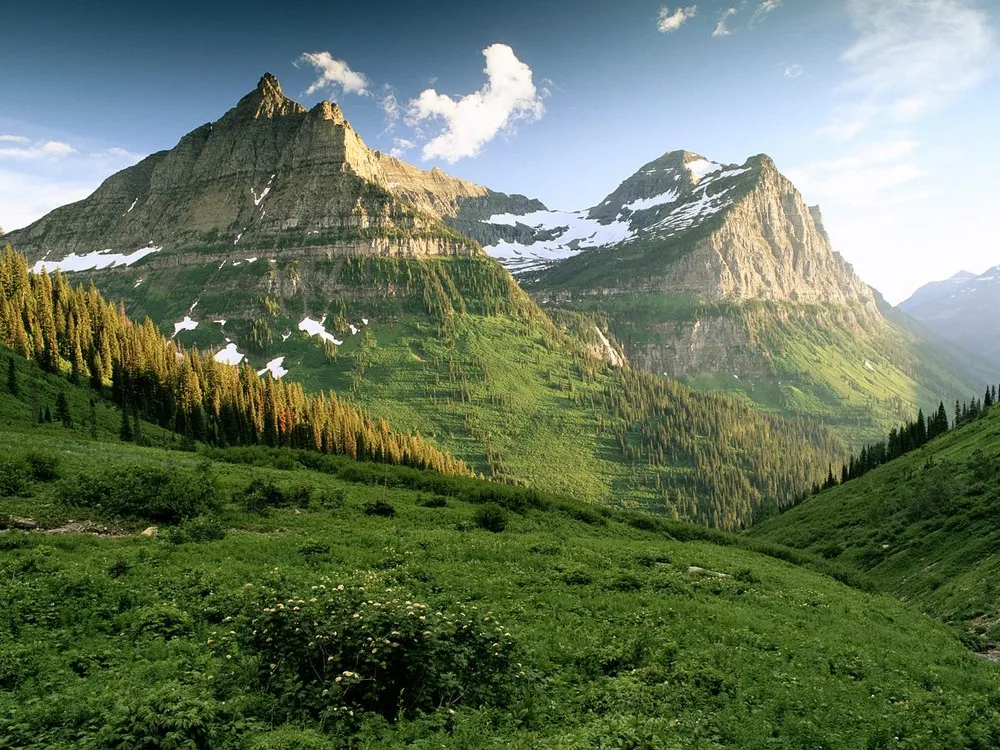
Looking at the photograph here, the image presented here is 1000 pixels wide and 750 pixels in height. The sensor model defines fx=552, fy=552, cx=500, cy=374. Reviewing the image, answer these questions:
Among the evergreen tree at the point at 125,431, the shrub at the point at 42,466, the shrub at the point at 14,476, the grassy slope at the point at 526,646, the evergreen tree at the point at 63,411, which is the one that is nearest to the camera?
the grassy slope at the point at 526,646

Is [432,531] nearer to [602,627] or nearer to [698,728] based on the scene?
[602,627]

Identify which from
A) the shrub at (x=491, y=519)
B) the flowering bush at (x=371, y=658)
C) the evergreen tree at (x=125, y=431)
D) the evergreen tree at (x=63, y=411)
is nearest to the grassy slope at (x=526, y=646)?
the flowering bush at (x=371, y=658)

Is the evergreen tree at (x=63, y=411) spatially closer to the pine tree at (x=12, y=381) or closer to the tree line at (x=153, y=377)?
the pine tree at (x=12, y=381)

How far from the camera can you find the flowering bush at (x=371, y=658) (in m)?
13.9

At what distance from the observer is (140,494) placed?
30.0 meters

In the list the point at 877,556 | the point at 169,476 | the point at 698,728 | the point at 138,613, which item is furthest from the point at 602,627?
the point at 877,556

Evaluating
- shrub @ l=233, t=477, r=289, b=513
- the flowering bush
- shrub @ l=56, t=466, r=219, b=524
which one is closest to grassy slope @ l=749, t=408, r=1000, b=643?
the flowering bush

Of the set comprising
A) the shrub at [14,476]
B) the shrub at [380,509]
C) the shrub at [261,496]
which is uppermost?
the shrub at [14,476]

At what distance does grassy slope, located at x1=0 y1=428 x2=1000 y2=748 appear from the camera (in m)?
13.1

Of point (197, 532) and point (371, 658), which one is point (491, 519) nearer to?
point (197, 532)

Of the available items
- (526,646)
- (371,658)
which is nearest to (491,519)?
(526,646)

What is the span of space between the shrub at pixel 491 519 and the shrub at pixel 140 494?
16660 millimetres

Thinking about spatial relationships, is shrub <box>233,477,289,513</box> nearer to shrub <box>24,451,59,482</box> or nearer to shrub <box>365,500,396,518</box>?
shrub <box>365,500,396,518</box>

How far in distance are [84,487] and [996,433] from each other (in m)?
92.7
